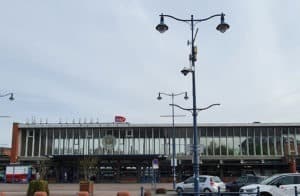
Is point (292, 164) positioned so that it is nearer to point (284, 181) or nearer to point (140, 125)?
point (140, 125)

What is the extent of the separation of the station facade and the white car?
38.0 metres

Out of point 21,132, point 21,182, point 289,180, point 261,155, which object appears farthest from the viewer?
point 21,132

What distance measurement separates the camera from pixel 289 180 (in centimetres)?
2062

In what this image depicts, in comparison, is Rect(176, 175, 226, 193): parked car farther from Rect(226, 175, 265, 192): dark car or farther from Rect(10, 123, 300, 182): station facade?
Rect(10, 123, 300, 182): station facade

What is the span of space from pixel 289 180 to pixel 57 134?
1926 inches

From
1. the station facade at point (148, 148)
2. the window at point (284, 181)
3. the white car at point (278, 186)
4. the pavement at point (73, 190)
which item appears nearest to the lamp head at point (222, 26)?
the white car at point (278, 186)

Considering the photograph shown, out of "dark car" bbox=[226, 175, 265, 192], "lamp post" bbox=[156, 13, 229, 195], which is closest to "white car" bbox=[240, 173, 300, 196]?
"lamp post" bbox=[156, 13, 229, 195]

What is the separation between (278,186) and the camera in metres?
20.2

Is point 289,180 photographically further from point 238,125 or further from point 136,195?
point 238,125

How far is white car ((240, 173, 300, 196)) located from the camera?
65.0ft

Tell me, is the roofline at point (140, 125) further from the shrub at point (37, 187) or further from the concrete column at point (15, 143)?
the shrub at point (37, 187)

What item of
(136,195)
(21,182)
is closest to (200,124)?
(21,182)

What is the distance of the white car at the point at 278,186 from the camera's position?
19.8m

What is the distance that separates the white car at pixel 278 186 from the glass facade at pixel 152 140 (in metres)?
41.5
